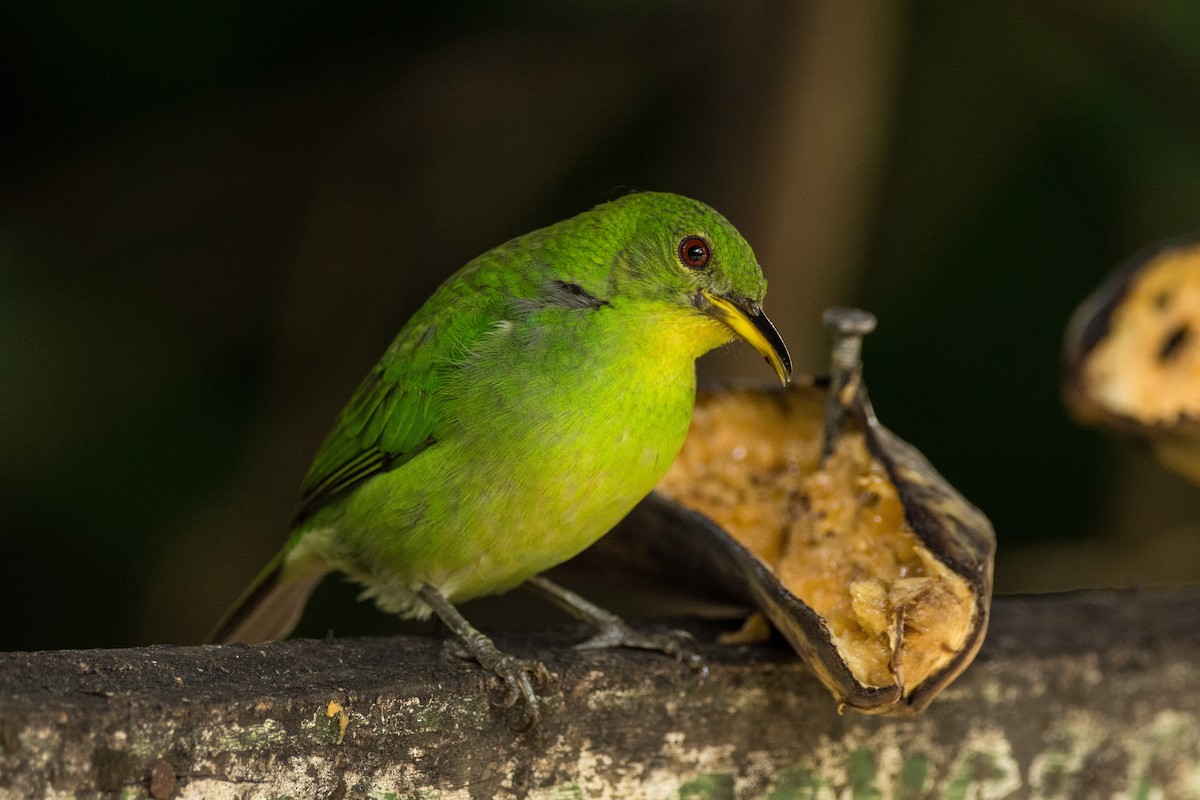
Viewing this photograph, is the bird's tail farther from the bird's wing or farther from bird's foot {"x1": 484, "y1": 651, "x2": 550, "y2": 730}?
bird's foot {"x1": 484, "y1": 651, "x2": 550, "y2": 730}

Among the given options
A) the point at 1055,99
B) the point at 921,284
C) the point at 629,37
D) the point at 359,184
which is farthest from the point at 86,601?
the point at 1055,99

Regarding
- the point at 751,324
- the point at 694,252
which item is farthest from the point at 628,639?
the point at 694,252

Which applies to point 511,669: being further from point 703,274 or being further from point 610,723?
point 703,274

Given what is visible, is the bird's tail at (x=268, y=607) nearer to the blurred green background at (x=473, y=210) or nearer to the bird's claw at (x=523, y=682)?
the bird's claw at (x=523, y=682)

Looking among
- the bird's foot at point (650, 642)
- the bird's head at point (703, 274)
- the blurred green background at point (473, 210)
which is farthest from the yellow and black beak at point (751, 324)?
the blurred green background at point (473, 210)

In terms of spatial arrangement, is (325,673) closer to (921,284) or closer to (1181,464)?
(1181,464)

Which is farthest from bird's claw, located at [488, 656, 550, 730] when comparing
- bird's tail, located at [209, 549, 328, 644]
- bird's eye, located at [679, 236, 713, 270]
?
bird's tail, located at [209, 549, 328, 644]
